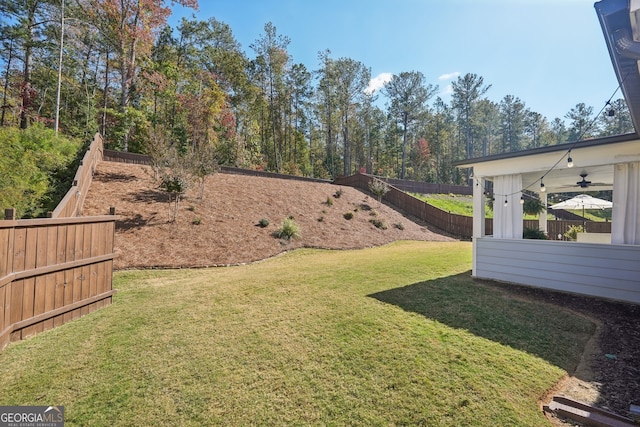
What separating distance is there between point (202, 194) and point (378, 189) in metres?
11.0

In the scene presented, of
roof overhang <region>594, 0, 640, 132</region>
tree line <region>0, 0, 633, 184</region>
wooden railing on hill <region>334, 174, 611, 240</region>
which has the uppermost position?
tree line <region>0, 0, 633, 184</region>

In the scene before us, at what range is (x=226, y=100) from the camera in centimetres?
2516

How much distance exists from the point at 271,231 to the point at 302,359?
335 inches

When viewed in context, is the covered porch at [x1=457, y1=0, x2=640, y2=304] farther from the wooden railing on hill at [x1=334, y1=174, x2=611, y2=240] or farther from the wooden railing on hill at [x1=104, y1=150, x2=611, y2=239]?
the wooden railing on hill at [x1=104, y1=150, x2=611, y2=239]

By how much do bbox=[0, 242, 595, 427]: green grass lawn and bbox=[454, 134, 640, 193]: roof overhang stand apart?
2.84 m

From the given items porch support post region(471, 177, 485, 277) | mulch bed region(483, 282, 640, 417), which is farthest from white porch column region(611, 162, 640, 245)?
porch support post region(471, 177, 485, 277)

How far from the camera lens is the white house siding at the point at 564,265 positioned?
15.5ft

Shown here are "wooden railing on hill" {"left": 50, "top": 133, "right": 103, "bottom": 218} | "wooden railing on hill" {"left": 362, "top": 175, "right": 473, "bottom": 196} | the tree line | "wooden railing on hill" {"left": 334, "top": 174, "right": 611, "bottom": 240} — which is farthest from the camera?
"wooden railing on hill" {"left": 362, "top": 175, "right": 473, "bottom": 196}

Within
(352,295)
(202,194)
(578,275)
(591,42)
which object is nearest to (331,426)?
(352,295)

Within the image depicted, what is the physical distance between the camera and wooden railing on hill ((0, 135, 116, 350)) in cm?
315

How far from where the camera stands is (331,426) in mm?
2086

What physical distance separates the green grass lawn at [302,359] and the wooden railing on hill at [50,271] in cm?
25

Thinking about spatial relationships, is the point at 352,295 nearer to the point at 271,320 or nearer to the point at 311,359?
the point at 271,320

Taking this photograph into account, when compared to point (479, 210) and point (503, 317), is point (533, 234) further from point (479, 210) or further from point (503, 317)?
point (503, 317)
